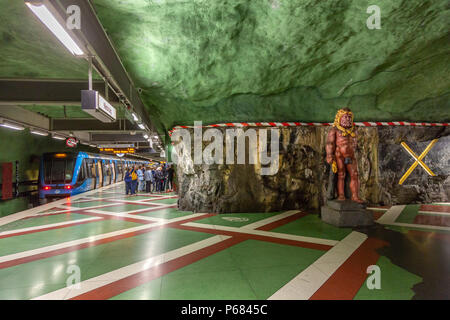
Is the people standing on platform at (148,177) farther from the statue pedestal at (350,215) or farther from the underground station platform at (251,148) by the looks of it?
the statue pedestal at (350,215)

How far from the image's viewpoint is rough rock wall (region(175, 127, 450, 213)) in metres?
7.47

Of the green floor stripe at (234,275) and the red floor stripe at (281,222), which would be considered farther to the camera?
the red floor stripe at (281,222)

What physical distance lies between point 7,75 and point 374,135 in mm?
12551

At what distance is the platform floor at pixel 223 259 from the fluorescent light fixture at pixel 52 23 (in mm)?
3324

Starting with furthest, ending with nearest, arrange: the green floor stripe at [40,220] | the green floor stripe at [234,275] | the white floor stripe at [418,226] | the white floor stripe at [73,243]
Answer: the green floor stripe at [40,220] < the white floor stripe at [418,226] < the white floor stripe at [73,243] < the green floor stripe at [234,275]

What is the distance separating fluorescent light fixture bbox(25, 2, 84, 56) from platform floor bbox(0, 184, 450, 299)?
3324 mm

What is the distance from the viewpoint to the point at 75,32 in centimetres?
329

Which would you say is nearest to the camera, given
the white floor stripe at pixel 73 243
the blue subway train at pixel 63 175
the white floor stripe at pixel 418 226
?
the white floor stripe at pixel 73 243

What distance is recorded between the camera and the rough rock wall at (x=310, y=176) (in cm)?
747

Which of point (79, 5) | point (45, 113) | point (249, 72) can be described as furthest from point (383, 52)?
point (45, 113)

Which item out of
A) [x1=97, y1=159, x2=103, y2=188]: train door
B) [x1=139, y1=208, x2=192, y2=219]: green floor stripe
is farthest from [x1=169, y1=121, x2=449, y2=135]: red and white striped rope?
[x1=97, y1=159, x2=103, y2=188]: train door

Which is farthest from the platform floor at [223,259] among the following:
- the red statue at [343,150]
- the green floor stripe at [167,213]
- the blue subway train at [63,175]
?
the blue subway train at [63,175]

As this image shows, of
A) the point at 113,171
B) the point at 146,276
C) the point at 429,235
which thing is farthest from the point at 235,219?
the point at 113,171

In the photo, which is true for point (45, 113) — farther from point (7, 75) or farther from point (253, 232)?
point (253, 232)
